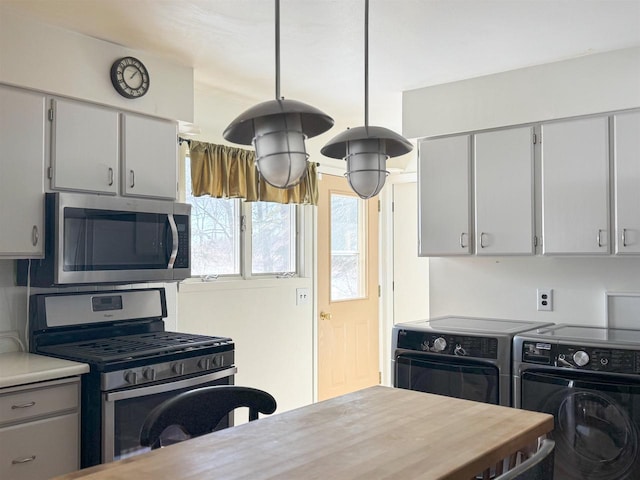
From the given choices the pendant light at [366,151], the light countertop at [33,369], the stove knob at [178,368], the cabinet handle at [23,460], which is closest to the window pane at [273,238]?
the stove knob at [178,368]

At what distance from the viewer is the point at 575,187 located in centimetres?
322

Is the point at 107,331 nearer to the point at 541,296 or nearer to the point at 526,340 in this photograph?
the point at 526,340

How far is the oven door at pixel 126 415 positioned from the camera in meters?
2.52

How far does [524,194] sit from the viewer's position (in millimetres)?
3398

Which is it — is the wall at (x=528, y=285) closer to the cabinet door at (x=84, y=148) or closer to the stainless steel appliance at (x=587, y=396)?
the stainless steel appliance at (x=587, y=396)

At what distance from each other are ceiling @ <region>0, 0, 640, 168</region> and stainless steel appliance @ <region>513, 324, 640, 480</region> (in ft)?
4.76

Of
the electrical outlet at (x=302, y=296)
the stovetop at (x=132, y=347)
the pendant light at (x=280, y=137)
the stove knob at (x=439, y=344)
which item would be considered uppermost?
the pendant light at (x=280, y=137)

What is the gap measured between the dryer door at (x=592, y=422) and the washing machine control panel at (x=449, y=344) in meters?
0.29


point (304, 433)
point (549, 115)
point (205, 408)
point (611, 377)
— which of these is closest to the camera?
point (304, 433)

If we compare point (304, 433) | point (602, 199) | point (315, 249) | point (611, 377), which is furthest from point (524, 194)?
point (304, 433)

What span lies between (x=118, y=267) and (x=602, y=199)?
2461mm

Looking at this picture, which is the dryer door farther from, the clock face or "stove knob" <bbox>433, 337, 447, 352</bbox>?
the clock face

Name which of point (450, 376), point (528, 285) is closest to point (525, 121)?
point (528, 285)

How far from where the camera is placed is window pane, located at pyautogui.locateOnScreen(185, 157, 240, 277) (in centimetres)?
389
